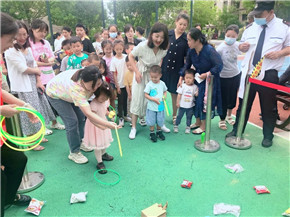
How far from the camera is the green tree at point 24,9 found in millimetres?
23839

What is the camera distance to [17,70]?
326 cm

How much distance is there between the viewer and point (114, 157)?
140 inches

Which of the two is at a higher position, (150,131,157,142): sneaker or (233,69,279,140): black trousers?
(233,69,279,140): black trousers

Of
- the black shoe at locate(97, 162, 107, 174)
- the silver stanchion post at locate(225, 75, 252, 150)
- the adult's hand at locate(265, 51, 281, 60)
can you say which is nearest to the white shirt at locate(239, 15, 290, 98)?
the adult's hand at locate(265, 51, 281, 60)

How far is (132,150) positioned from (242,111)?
1903 mm

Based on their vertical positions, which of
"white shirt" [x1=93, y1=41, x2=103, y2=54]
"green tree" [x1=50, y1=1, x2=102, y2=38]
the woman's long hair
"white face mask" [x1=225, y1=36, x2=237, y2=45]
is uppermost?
"green tree" [x1=50, y1=1, x2=102, y2=38]

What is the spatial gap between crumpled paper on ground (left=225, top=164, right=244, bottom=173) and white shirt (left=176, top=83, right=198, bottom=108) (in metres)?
1.32

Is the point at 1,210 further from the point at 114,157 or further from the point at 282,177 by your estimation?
the point at 282,177

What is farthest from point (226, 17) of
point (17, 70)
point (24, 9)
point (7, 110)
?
point (7, 110)

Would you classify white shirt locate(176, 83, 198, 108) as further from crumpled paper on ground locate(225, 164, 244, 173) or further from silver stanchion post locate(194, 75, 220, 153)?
crumpled paper on ground locate(225, 164, 244, 173)

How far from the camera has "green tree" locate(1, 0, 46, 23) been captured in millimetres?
23839

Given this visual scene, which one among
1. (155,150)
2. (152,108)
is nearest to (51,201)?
(155,150)

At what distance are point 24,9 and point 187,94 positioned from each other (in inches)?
1059

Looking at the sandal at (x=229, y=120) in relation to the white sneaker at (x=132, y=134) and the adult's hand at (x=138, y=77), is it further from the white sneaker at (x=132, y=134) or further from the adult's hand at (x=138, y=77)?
the adult's hand at (x=138, y=77)
